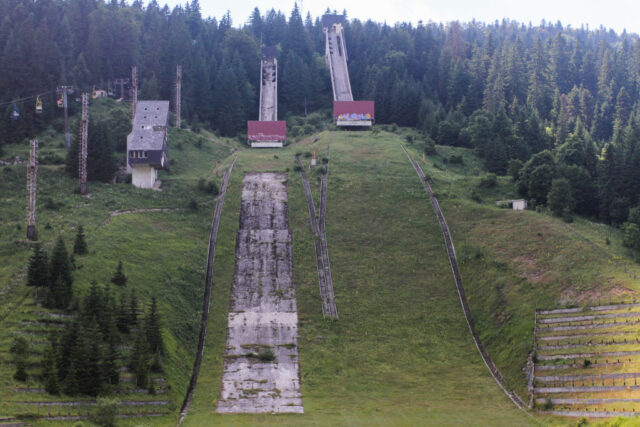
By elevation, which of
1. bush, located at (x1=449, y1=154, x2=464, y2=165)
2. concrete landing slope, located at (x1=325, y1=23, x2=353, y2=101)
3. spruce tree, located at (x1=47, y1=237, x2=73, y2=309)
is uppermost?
concrete landing slope, located at (x1=325, y1=23, x2=353, y2=101)

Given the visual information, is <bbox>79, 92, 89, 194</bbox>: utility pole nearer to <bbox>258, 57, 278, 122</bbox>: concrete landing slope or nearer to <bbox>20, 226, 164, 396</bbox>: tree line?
<bbox>20, 226, 164, 396</bbox>: tree line

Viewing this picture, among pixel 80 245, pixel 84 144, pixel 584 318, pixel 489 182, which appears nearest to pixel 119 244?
pixel 80 245

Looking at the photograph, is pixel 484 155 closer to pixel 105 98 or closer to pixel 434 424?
pixel 105 98

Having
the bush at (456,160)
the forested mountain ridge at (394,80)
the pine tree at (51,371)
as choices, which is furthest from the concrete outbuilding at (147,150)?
the pine tree at (51,371)

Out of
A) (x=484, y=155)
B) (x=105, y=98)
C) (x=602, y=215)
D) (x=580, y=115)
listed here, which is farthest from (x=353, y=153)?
(x=580, y=115)

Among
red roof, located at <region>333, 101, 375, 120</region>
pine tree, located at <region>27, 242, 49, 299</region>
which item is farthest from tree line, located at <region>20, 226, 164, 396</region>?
red roof, located at <region>333, 101, 375, 120</region>
